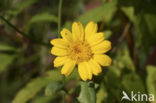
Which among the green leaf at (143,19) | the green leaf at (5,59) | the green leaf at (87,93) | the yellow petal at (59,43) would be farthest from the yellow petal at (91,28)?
the green leaf at (5,59)

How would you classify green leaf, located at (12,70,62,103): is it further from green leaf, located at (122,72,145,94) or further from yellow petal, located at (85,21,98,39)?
yellow petal, located at (85,21,98,39)

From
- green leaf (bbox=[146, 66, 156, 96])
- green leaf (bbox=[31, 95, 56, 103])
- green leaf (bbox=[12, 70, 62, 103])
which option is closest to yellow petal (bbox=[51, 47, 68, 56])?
green leaf (bbox=[12, 70, 62, 103])

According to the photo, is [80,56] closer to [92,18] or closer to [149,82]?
[92,18]

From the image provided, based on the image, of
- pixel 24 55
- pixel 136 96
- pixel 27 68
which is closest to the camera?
pixel 136 96

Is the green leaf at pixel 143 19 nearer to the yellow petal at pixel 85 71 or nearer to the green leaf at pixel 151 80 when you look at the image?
the green leaf at pixel 151 80

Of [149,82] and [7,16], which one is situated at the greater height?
[7,16]

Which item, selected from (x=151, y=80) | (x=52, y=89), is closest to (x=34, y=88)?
(x=52, y=89)

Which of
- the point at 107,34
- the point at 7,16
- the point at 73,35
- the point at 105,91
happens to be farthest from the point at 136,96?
the point at 7,16
